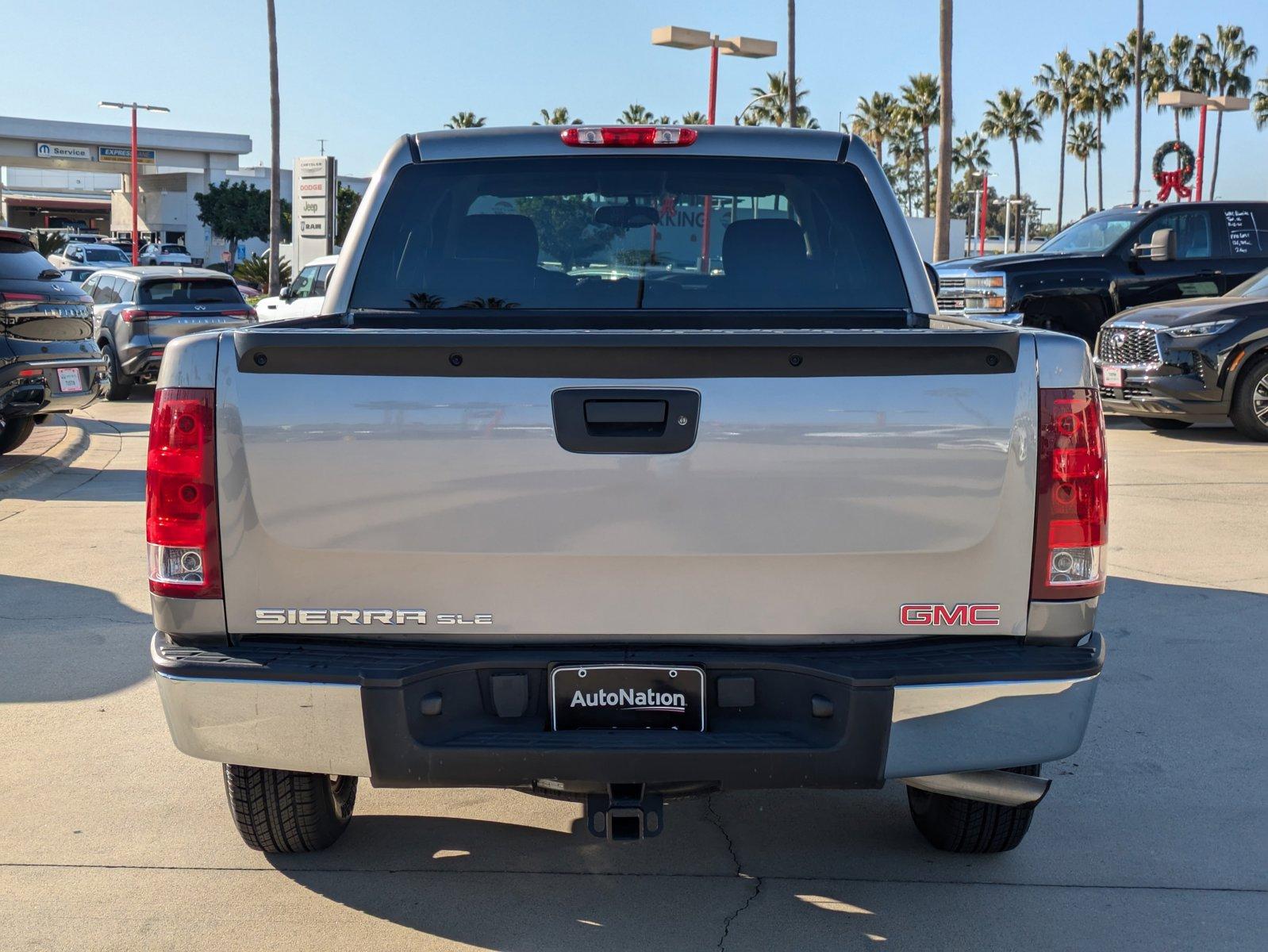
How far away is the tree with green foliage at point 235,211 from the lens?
73938mm

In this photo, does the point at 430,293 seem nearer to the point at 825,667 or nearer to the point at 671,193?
the point at 671,193

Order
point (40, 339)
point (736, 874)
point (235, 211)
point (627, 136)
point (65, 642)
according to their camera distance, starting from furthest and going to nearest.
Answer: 1. point (235, 211)
2. point (40, 339)
3. point (65, 642)
4. point (627, 136)
5. point (736, 874)

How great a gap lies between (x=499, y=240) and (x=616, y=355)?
1580mm

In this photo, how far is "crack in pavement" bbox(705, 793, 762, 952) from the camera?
3.53 metres

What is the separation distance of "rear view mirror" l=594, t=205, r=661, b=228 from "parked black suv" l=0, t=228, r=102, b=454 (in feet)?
26.5

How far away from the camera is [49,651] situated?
6.19 m

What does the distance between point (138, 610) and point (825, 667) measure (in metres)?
4.80

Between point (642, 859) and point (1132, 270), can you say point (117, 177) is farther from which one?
point (642, 859)

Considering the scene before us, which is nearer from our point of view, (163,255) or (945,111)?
(945,111)

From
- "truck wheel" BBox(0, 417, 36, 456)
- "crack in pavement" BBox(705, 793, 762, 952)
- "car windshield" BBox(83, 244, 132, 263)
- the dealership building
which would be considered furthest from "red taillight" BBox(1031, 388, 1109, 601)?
the dealership building

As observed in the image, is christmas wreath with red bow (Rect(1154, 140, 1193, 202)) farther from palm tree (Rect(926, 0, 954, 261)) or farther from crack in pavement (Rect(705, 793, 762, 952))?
crack in pavement (Rect(705, 793, 762, 952))

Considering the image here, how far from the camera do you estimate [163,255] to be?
183ft

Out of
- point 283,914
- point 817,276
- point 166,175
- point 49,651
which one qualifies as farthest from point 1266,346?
point 166,175

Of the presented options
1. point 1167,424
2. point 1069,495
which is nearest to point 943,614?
point 1069,495
